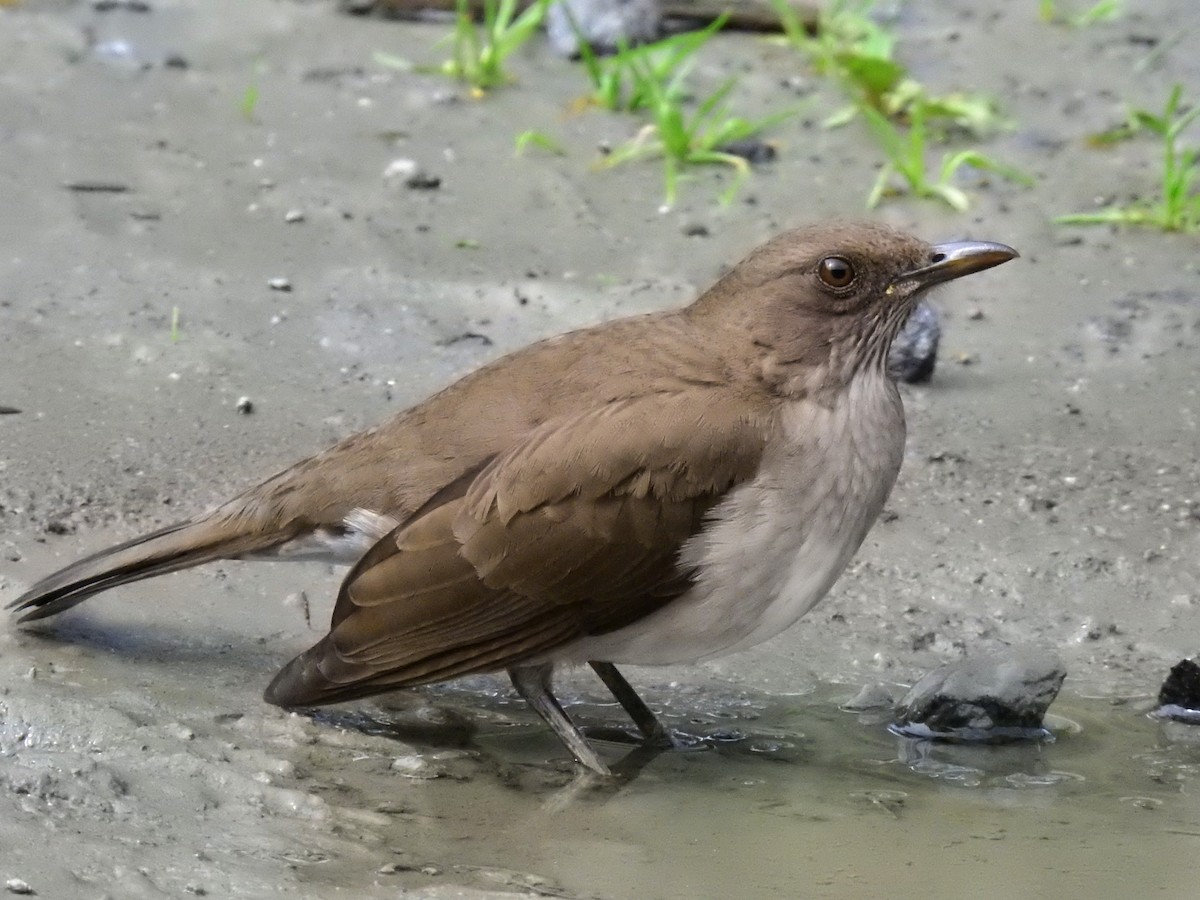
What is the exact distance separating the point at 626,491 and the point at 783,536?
1.22 ft

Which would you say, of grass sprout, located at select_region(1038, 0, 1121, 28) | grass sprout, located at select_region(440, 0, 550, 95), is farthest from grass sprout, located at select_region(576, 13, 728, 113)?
grass sprout, located at select_region(1038, 0, 1121, 28)

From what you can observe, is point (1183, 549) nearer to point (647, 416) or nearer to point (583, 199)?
point (647, 416)

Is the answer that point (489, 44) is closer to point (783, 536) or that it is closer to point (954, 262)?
point (954, 262)

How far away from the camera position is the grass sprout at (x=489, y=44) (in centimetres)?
843

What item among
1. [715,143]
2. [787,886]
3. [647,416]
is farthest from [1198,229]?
[787,886]

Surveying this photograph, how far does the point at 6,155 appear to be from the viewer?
297 inches

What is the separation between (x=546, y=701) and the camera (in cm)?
454

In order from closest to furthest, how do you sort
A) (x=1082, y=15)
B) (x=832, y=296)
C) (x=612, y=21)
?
1. (x=832, y=296)
2. (x=612, y=21)
3. (x=1082, y=15)

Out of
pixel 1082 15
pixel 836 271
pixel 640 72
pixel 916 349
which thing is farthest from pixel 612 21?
pixel 836 271

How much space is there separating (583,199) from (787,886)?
4571 millimetres

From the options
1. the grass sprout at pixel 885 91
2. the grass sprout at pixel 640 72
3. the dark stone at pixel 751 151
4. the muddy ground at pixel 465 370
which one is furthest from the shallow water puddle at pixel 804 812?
the grass sprout at pixel 885 91

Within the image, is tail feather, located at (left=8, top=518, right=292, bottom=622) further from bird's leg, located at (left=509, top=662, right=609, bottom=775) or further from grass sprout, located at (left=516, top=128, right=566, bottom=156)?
grass sprout, located at (left=516, top=128, right=566, bottom=156)

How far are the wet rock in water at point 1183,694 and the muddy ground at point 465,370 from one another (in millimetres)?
66

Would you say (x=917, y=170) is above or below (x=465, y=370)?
above
